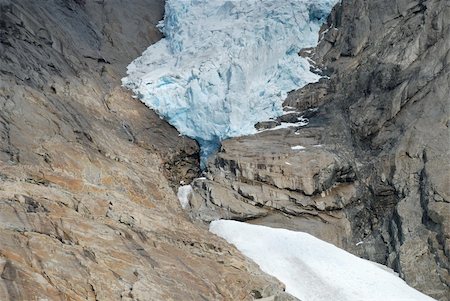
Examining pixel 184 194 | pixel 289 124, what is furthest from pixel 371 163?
pixel 184 194

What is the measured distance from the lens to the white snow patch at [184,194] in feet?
94.7

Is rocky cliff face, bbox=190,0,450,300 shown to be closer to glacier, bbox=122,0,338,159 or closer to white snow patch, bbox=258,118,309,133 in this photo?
white snow patch, bbox=258,118,309,133

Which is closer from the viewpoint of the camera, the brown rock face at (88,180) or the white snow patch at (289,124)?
the brown rock face at (88,180)

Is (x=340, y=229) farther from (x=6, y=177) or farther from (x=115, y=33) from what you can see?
(x=115, y=33)

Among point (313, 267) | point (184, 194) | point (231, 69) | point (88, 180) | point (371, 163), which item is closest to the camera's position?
point (88, 180)

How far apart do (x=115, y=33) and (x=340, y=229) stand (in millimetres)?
21698

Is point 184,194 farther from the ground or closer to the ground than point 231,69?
closer to the ground

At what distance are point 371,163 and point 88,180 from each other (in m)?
13.7

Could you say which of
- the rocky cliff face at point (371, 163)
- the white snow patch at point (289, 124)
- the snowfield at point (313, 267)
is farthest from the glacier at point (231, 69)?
the snowfield at point (313, 267)

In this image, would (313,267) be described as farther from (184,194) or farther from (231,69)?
(231,69)

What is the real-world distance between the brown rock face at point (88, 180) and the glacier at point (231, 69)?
1.25 meters

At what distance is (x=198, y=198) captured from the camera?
1130 inches

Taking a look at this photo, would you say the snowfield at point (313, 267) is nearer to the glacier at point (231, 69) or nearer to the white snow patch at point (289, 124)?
the white snow patch at point (289, 124)

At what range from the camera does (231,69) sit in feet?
111
